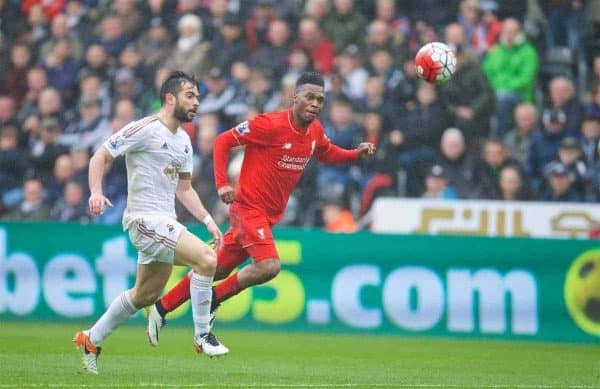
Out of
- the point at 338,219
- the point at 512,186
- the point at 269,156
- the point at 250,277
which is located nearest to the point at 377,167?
the point at 338,219

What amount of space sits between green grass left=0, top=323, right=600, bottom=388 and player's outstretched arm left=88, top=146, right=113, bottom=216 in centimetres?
127

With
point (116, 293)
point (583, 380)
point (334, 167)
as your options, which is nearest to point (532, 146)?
point (334, 167)

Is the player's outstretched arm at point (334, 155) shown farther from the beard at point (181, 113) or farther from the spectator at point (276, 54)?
the spectator at point (276, 54)

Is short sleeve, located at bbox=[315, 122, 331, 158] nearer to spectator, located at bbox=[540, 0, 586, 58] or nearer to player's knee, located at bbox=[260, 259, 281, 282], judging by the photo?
player's knee, located at bbox=[260, 259, 281, 282]

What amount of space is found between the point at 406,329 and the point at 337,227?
6.58 feet

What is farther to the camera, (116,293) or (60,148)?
(60,148)

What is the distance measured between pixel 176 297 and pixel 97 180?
1854mm

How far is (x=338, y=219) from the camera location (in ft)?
52.9

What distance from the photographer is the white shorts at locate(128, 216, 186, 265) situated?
379 inches

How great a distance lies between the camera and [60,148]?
58.7 feet

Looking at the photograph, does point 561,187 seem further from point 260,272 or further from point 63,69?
point 63,69

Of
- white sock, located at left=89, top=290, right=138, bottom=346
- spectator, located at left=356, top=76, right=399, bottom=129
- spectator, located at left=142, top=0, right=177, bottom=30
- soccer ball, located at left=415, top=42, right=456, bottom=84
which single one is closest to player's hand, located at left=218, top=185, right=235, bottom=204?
white sock, located at left=89, top=290, right=138, bottom=346

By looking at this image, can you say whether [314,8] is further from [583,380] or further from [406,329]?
[583,380]

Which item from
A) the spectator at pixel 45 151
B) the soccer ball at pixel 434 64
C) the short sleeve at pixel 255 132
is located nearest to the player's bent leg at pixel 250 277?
the short sleeve at pixel 255 132
